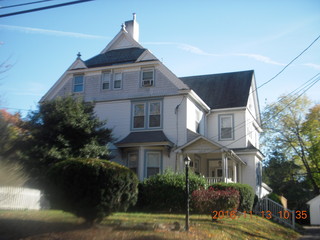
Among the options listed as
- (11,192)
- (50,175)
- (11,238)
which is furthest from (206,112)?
(11,238)

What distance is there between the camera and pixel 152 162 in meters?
21.3

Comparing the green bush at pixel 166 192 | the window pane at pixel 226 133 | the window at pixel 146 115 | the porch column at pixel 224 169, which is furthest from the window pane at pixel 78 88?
the porch column at pixel 224 169

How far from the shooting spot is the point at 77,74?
24.2 metres

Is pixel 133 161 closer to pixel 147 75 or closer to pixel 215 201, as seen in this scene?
pixel 147 75

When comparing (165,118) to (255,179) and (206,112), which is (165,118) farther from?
(255,179)

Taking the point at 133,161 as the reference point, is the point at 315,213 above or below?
below

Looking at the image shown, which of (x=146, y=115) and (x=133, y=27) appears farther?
(x=133, y=27)

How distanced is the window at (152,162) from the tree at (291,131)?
21141 millimetres

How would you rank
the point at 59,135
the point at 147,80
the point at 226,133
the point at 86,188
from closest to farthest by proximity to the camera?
the point at 86,188 < the point at 59,135 < the point at 147,80 < the point at 226,133

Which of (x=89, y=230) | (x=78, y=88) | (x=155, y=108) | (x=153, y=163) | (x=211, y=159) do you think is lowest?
(x=89, y=230)

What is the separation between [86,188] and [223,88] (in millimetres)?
19187

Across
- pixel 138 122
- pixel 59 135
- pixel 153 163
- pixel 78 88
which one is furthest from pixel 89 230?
pixel 78 88

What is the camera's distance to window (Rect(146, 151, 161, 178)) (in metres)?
21.2

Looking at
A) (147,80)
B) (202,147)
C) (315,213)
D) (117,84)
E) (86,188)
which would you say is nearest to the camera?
(86,188)
